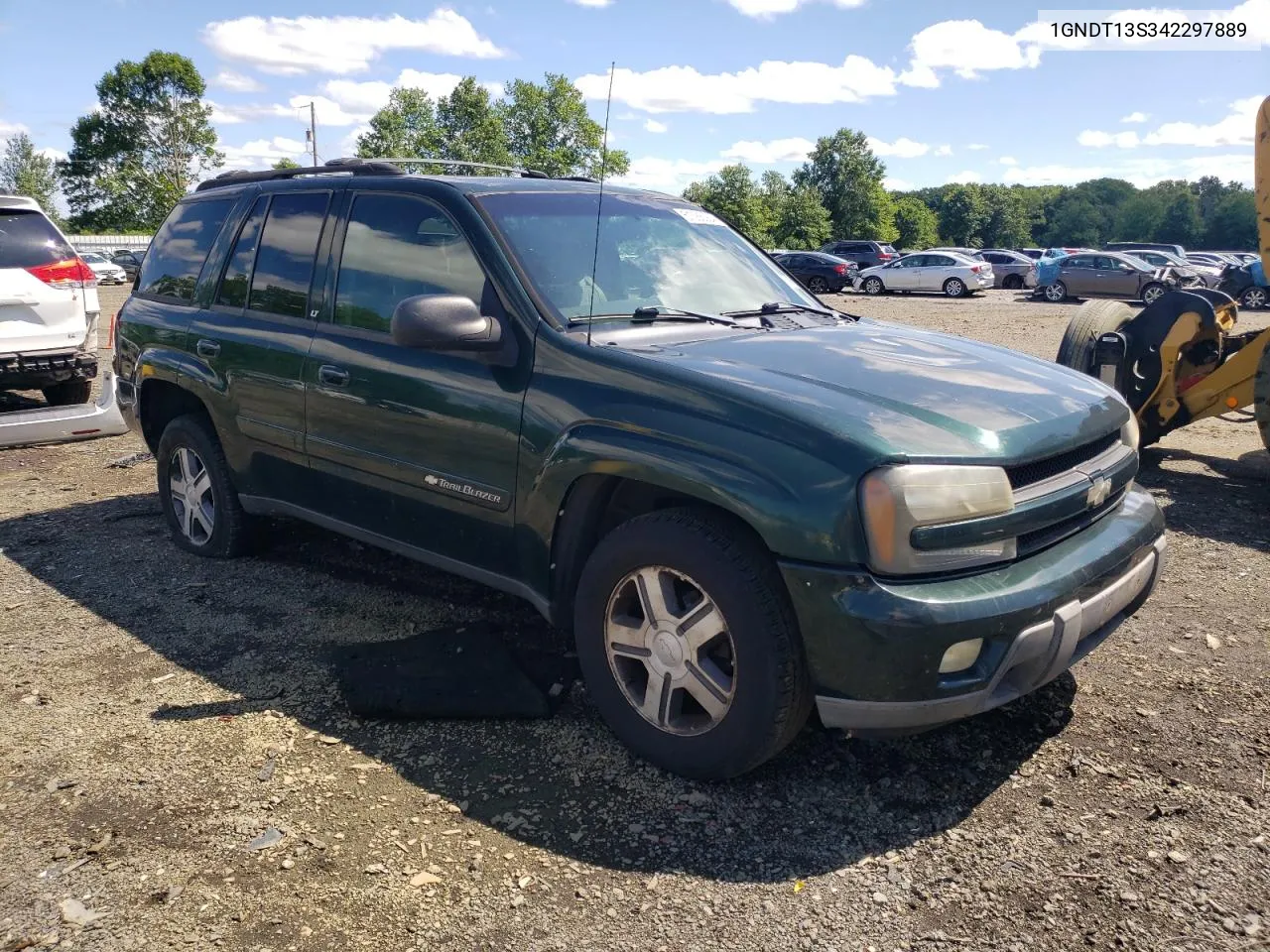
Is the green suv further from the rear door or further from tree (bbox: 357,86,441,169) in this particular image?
tree (bbox: 357,86,441,169)

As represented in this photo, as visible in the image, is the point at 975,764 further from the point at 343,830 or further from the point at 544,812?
the point at 343,830

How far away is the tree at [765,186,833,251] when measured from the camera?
66.2 m

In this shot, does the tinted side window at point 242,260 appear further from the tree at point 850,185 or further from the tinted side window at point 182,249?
the tree at point 850,185

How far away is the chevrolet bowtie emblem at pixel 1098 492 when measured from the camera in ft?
10.3

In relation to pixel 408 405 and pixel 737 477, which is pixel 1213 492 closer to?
pixel 737 477

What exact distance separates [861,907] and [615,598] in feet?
3.72

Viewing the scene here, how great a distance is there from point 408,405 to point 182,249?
2.31 meters

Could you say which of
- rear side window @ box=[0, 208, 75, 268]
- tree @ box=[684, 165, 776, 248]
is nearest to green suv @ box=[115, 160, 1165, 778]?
rear side window @ box=[0, 208, 75, 268]

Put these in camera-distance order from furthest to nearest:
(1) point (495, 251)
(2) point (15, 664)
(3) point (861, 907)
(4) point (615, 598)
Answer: (2) point (15, 664), (1) point (495, 251), (4) point (615, 598), (3) point (861, 907)

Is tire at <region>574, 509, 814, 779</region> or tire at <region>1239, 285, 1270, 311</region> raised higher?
tire at <region>1239, 285, 1270, 311</region>

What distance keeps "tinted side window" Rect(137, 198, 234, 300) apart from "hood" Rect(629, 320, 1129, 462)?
2.88 meters

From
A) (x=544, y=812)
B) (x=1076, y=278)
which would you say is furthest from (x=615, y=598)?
(x=1076, y=278)

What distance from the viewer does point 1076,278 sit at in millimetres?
29266

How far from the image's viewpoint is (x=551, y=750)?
3352mm
